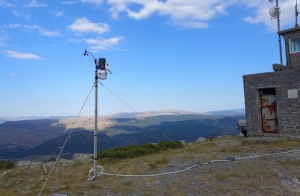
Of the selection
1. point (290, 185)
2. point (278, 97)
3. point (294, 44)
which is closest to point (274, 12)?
point (294, 44)

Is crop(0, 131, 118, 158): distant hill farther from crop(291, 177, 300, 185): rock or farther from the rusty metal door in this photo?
crop(291, 177, 300, 185): rock

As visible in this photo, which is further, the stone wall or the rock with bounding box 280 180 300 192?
the stone wall

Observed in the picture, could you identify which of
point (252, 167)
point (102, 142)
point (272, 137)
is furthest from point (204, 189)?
point (102, 142)

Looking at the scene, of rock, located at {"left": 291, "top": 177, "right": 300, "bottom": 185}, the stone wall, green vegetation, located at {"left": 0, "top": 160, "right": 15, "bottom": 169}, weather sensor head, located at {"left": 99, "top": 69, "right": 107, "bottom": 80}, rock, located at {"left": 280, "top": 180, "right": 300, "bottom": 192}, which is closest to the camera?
rock, located at {"left": 280, "top": 180, "right": 300, "bottom": 192}

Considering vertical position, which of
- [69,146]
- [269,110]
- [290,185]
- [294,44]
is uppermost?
[294,44]

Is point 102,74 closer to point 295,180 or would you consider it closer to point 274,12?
point 295,180

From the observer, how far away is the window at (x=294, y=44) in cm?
1647

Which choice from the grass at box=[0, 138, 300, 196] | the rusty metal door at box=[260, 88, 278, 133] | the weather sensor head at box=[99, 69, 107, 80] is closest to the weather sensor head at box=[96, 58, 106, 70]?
the weather sensor head at box=[99, 69, 107, 80]

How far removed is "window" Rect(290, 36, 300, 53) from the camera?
1647cm

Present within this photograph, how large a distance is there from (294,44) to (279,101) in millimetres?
3815

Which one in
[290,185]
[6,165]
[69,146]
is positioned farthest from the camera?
[69,146]

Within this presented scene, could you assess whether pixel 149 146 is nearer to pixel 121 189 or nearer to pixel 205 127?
pixel 121 189

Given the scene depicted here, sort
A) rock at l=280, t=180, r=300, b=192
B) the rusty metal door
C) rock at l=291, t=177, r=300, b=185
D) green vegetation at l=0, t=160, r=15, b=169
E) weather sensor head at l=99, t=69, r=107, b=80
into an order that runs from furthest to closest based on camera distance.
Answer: the rusty metal door, green vegetation at l=0, t=160, r=15, b=169, weather sensor head at l=99, t=69, r=107, b=80, rock at l=291, t=177, r=300, b=185, rock at l=280, t=180, r=300, b=192

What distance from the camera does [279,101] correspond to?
631 inches
